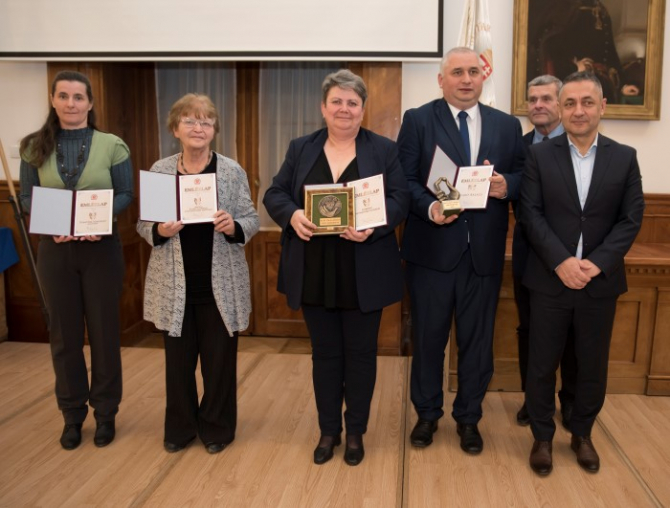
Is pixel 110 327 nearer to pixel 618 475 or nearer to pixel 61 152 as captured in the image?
pixel 61 152

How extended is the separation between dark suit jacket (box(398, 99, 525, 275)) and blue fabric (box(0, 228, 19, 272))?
10.6 ft

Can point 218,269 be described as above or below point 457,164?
below

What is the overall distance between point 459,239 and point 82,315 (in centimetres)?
175

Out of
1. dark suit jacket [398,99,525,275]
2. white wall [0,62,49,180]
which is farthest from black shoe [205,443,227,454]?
white wall [0,62,49,180]

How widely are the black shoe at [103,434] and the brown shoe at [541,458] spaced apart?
1945mm

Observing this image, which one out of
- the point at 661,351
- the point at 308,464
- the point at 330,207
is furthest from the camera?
the point at 661,351

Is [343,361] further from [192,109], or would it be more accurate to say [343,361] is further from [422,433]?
[192,109]

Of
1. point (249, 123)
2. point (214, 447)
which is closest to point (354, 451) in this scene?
point (214, 447)

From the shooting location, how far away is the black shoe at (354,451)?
2.88 metres

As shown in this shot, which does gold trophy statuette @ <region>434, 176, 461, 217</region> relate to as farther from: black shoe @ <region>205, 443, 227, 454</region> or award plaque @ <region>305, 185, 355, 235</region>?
black shoe @ <region>205, 443, 227, 454</region>

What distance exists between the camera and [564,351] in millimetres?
3057

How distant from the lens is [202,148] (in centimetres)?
280

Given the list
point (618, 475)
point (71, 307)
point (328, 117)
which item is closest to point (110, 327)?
point (71, 307)

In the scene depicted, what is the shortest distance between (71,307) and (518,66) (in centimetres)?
314
